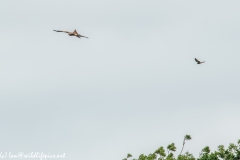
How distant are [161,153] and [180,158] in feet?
7.25

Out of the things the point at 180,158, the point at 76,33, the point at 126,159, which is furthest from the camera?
the point at 126,159

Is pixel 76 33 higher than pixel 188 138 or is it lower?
lower

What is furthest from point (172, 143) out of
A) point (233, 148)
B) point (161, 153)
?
point (233, 148)

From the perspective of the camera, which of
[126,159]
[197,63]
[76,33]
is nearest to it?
[76,33]

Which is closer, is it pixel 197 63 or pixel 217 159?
pixel 197 63

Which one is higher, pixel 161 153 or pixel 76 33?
pixel 161 153

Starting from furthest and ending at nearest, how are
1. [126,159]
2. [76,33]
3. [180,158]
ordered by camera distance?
1. [126,159]
2. [180,158]
3. [76,33]

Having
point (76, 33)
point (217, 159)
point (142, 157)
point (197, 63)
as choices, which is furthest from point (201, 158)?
point (76, 33)

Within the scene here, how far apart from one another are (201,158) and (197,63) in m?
20.1

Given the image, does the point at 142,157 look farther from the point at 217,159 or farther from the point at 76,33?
the point at 76,33

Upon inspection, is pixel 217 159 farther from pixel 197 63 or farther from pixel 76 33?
pixel 76 33

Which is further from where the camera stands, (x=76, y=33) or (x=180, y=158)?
(x=180, y=158)

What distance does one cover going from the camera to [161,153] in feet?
188

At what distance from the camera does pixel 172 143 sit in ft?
192
